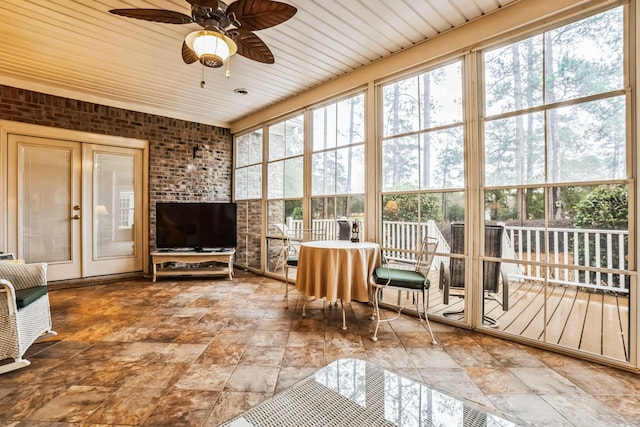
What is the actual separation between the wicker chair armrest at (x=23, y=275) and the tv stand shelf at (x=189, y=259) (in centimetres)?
217

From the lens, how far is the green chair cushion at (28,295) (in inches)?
85.4

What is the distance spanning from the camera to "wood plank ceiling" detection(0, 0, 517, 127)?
2.53m

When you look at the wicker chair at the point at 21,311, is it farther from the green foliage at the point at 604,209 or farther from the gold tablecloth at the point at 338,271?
the green foliage at the point at 604,209

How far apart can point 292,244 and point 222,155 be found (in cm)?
255

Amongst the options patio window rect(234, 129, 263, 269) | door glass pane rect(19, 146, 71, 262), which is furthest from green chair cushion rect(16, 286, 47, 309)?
patio window rect(234, 129, 263, 269)

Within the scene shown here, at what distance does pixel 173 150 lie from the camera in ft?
17.5

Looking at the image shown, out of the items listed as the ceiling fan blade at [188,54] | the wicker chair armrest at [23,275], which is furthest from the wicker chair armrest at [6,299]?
the ceiling fan blade at [188,54]

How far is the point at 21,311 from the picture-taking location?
2182 millimetres

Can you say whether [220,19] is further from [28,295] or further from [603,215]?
[603,215]

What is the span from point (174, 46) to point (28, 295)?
2.62 m

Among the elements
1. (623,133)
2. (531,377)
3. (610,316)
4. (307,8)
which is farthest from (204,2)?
(610,316)

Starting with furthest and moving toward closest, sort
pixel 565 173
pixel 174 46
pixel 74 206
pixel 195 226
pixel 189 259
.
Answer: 1. pixel 195 226
2. pixel 189 259
3. pixel 74 206
4. pixel 174 46
5. pixel 565 173

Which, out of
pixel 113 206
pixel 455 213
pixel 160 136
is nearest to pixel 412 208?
pixel 455 213

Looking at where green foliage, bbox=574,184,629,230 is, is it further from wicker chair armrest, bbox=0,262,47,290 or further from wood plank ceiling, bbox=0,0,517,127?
wicker chair armrest, bbox=0,262,47,290
